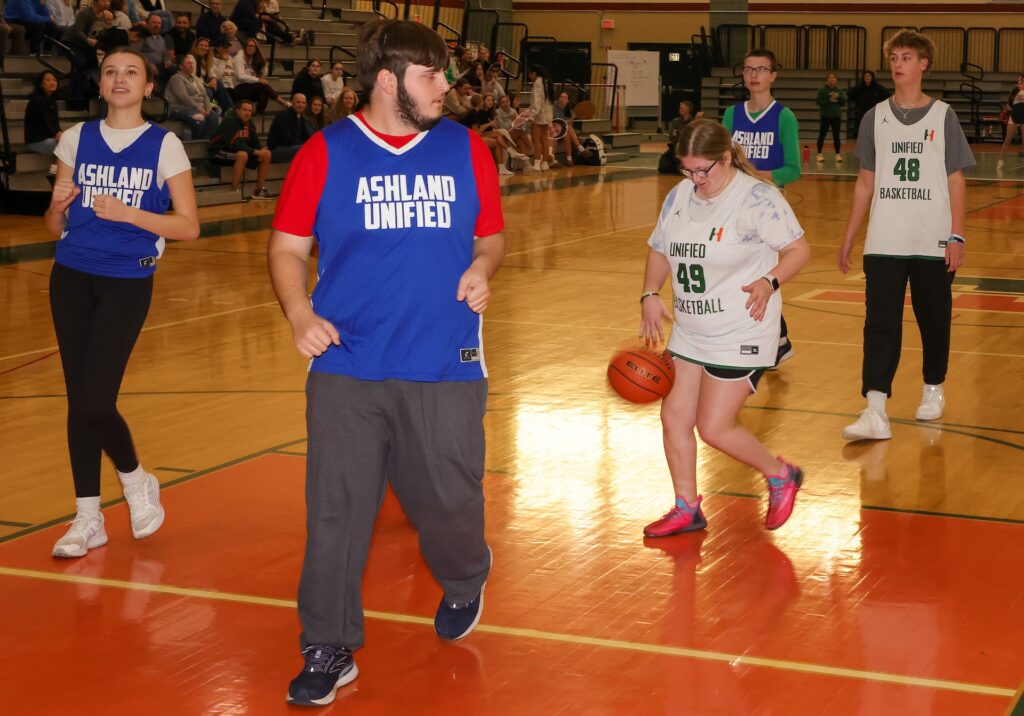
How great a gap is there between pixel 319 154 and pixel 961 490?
142 inches

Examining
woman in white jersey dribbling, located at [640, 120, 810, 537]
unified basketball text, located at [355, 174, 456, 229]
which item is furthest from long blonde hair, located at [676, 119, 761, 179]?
unified basketball text, located at [355, 174, 456, 229]

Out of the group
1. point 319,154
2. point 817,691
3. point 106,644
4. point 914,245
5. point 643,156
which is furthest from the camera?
point 643,156

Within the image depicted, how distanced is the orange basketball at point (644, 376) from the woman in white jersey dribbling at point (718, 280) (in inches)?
4.4

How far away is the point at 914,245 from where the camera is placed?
6.82 metres

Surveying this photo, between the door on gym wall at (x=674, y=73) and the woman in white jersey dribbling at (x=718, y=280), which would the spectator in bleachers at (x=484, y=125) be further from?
the woman in white jersey dribbling at (x=718, y=280)

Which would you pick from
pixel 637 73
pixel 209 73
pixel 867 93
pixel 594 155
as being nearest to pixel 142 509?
pixel 209 73

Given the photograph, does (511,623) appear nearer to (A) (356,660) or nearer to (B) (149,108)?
(A) (356,660)

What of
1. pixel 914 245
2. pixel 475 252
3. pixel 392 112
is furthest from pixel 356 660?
pixel 914 245

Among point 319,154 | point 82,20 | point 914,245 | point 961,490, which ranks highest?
point 82,20

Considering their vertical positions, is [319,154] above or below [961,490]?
above

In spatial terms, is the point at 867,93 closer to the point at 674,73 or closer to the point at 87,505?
the point at 674,73

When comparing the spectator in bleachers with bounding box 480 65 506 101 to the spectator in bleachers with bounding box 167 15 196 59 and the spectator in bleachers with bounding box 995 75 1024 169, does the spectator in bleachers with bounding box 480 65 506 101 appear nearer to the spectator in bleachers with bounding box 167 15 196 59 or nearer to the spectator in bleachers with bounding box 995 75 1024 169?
the spectator in bleachers with bounding box 167 15 196 59

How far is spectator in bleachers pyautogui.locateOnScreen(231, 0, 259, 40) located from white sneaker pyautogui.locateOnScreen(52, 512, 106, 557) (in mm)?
18827

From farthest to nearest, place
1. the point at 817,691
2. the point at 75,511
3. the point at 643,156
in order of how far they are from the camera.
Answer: the point at 643,156 < the point at 75,511 < the point at 817,691
